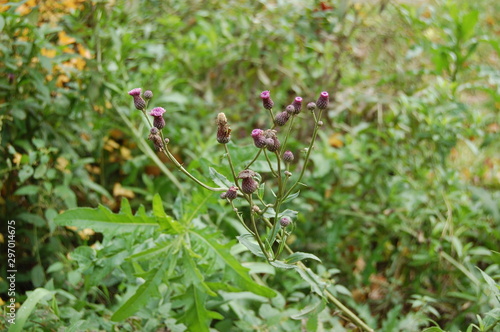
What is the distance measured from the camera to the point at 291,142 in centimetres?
237

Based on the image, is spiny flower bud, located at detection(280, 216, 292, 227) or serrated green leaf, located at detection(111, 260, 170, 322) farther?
serrated green leaf, located at detection(111, 260, 170, 322)

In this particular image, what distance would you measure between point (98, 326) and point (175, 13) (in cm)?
223

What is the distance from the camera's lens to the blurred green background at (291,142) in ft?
6.33

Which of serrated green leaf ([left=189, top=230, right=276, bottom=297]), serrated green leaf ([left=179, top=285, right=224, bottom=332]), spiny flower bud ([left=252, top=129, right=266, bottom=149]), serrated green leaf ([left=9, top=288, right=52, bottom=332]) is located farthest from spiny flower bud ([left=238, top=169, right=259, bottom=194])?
serrated green leaf ([left=9, top=288, right=52, bottom=332])

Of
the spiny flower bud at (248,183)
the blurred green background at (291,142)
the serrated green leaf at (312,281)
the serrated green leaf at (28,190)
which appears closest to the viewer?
the spiny flower bud at (248,183)

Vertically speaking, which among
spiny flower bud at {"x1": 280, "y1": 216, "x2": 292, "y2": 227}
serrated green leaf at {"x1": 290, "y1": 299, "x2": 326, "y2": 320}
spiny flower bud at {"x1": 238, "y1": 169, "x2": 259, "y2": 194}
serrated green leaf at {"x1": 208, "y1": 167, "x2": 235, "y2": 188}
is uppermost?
spiny flower bud at {"x1": 238, "y1": 169, "x2": 259, "y2": 194}

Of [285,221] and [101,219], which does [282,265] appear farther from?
[101,219]

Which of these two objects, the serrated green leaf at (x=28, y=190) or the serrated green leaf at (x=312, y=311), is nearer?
the serrated green leaf at (x=312, y=311)

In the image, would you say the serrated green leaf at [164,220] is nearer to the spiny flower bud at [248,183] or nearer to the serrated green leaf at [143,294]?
the serrated green leaf at [143,294]

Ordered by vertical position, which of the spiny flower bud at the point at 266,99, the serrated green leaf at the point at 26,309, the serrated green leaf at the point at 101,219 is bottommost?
the serrated green leaf at the point at 26,309

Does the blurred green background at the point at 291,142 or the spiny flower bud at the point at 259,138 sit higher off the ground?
the spiny flower bud at the point at 259,138

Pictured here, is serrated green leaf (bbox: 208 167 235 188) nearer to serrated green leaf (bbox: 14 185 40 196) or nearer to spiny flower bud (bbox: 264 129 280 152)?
spiny flower bud (bbox: 264 129 280 152)

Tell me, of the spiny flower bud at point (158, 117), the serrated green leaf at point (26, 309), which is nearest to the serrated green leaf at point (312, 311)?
the spiny flower bud at point (158, 117)

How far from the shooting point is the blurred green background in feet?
6.33
